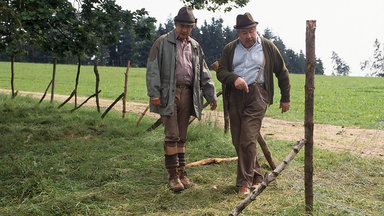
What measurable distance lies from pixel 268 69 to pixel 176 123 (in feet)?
4.44

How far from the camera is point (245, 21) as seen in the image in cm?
509

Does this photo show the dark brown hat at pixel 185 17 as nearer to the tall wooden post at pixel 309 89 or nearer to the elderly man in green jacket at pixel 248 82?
the elderly man in green jacket at pixel 248 82

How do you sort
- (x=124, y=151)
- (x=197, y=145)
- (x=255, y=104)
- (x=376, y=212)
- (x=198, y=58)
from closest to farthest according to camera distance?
(x=376, y=212) < (x=255, y=104) < (x=198, y=58) < (x=124, y=151) < (x=197, y=145)

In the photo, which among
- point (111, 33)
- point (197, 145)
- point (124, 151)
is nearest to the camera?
point (124, 151)

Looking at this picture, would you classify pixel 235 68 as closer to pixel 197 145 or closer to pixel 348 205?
pixel 348 205

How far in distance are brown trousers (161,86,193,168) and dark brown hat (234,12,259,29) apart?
1.08m

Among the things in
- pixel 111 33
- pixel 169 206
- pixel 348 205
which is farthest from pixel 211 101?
pixel 111 33

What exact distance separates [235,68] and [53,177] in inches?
119

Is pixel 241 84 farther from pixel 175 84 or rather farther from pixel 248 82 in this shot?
pixel 175 84

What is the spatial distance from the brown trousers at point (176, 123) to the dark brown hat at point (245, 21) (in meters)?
1.08

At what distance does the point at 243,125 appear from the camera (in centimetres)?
525

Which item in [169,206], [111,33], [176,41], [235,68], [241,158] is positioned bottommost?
[169,206]

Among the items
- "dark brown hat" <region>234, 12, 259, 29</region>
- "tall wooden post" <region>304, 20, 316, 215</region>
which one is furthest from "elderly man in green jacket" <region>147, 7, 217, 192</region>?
"tall wooden post" <region>304, 20, 316, 215</region>

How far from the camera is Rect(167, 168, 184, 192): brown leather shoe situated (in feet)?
17.6
